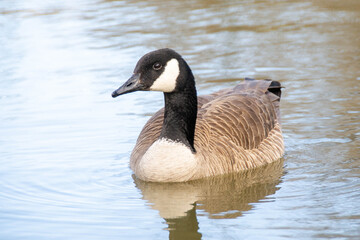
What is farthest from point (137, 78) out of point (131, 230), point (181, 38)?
point (181, 38)

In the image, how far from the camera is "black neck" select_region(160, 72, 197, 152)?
8195 millimetres

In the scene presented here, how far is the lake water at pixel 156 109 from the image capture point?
7.11 metres

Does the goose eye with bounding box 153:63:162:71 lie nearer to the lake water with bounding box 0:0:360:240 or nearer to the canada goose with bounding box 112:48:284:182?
the canada goose with bounding box 112:48:284:182

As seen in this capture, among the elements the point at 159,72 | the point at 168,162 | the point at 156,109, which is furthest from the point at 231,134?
the point at 156,109

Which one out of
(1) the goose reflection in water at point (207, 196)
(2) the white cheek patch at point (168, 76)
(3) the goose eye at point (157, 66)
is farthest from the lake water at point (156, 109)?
(3) the goose eye at point (157, 66)

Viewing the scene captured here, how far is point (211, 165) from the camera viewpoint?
8.36 m

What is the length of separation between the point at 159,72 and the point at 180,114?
0.60 meters

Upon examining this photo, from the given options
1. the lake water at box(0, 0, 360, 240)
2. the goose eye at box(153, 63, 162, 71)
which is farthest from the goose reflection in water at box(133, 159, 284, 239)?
the goose eye at box(153, 63, 162, 71)

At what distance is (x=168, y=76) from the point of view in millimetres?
8008

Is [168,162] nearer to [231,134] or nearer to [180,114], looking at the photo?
[180,114]

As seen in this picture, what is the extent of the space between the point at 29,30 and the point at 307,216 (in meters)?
12.4

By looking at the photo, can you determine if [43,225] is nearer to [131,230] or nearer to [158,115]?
[131,230]

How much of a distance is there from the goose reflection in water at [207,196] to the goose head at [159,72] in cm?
125

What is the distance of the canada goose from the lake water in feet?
0.67
